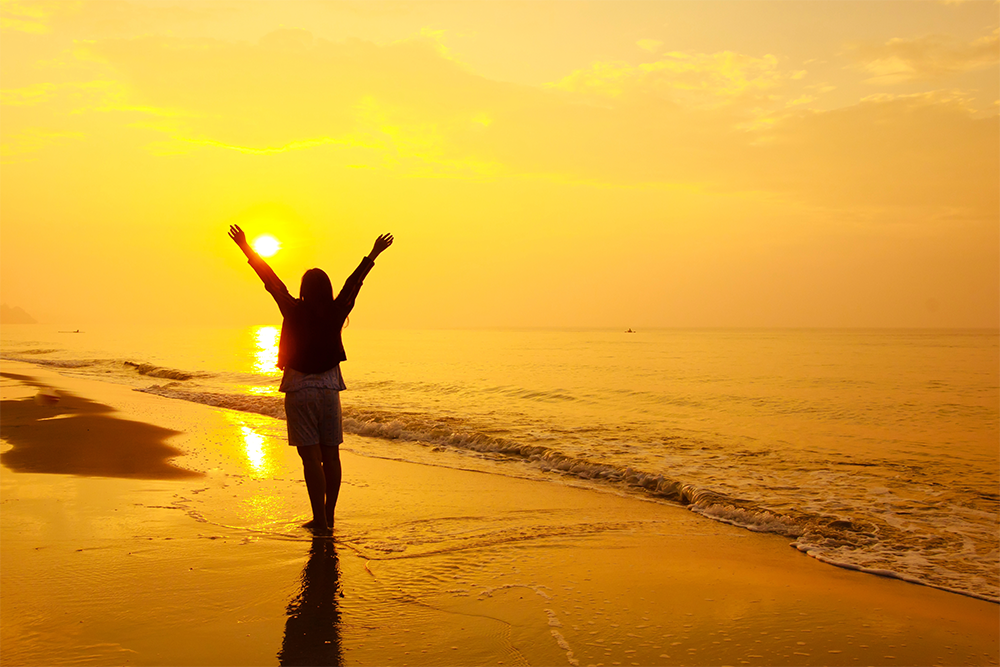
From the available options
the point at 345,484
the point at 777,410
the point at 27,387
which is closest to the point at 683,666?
the point at 345,484

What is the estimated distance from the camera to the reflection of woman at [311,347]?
5555 millimetres

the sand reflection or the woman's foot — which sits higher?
the woman's foot

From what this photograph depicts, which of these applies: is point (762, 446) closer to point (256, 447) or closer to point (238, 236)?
point (256, 447)

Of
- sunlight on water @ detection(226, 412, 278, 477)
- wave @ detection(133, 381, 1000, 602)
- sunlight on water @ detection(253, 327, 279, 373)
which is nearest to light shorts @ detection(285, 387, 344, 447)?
sunlight on water @ detection(253, 327, 279, 373)

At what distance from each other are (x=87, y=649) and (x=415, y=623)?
5.32 ft

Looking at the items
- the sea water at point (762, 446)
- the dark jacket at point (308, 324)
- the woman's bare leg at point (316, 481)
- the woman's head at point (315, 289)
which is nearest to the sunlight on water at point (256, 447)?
the sea water at point (762, 446)

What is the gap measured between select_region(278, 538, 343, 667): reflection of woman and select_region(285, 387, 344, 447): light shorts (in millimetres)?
1039

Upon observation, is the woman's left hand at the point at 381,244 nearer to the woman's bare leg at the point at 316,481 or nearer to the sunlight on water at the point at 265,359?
the woman's bare leg at the point at 316,481

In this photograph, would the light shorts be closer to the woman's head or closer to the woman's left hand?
the woman's head

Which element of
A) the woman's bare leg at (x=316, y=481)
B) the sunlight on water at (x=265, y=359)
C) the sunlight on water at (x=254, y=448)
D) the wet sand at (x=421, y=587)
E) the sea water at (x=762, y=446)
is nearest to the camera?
the wet sand at (x=421, y=587)

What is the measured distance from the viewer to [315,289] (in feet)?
18.3

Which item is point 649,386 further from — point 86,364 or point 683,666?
point 86,364

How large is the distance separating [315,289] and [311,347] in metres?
0.48

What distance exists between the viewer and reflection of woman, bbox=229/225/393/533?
5555 mm
